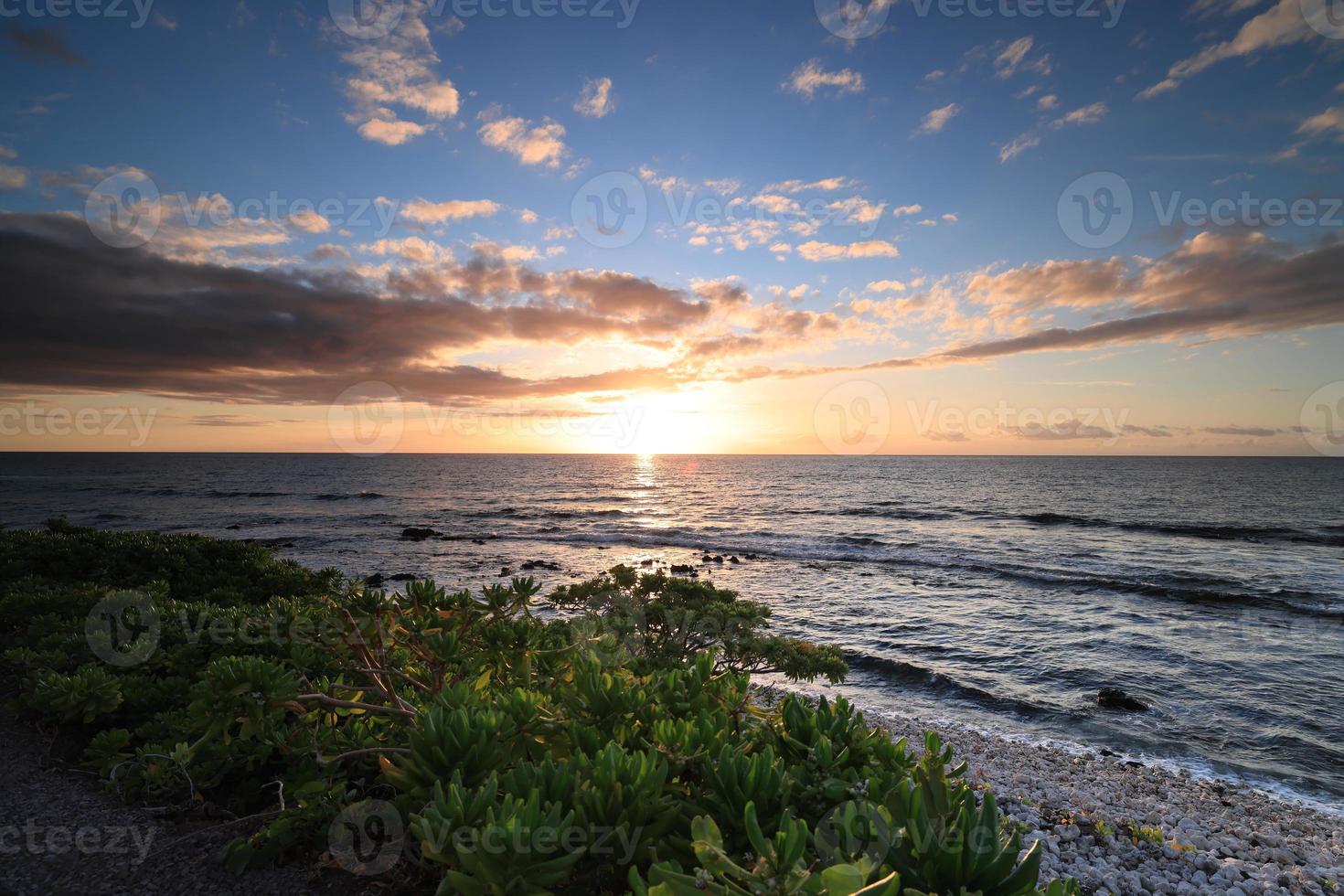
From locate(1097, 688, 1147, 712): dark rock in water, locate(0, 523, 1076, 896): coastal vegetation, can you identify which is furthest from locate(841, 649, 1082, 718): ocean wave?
locate(0, 523, 1076, 896): coastal vegetation

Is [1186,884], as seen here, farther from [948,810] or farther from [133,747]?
[133,747]

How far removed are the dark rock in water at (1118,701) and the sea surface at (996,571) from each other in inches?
10.3

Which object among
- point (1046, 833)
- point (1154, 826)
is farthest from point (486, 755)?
point (1154, 826)

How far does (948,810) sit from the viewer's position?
1.60 m

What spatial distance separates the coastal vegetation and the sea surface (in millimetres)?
11917

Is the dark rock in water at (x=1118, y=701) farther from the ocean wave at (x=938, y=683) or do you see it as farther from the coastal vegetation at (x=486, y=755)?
the coastal vegetation at (x=486, y=755)

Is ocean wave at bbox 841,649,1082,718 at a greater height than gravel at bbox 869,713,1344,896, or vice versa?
gravel at bbox 869,713,1344,896

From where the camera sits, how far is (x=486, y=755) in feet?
6.68

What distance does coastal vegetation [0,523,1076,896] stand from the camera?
1.47 metres

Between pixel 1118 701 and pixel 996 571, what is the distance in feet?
52.3

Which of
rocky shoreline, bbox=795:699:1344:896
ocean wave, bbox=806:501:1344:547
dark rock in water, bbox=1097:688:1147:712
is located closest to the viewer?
rocky shoreline, bbox=795:699:1344:896

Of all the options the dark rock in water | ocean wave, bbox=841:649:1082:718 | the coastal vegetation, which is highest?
the coastal vegetation

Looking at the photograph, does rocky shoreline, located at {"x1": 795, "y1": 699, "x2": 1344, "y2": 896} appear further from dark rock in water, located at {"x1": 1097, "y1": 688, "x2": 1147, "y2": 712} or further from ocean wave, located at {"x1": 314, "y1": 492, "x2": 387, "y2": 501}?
ocean wave, located at {"x1": 314, "y1": 492, "x2": 387, "y2": 501}

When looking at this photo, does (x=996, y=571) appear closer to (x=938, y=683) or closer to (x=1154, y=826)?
(x=938, y=683)
